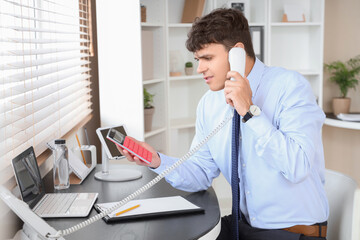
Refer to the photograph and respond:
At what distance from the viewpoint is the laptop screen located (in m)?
1.54

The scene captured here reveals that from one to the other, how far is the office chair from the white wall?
1.28 meters

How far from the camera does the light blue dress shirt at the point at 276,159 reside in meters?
1.58

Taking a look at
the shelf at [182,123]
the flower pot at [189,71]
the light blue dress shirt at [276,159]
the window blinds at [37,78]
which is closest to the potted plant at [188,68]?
the flower pot at [189,71]

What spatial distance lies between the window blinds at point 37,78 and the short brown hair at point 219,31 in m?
0.64

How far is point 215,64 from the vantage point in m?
1.76

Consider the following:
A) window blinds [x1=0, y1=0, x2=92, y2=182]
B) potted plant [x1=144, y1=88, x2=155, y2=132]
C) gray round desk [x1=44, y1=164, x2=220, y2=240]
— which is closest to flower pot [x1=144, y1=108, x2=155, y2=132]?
potted plant [x1=144, y1=88, x2=155, y2=132]

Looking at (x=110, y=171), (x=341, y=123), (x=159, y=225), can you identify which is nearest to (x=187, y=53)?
(x=341, y=123)

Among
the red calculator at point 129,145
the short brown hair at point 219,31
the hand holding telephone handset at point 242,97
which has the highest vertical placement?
the short brown hair at point 219,31

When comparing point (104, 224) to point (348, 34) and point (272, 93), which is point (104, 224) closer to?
point (272, 93)

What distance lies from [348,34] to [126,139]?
117 inches

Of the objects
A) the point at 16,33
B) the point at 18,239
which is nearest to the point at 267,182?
the point at 18,239

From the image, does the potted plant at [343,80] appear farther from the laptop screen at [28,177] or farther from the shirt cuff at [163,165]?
the laptop screen at [28,177]

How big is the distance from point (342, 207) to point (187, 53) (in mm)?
2241

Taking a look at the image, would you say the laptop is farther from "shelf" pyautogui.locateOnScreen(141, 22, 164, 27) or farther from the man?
"shelf" pyautogui.locateOnScreen(141, 22, 164, 27)
